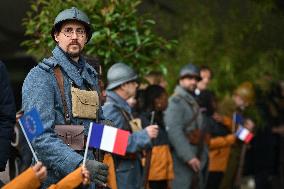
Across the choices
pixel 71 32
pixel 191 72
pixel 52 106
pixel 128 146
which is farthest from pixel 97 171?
pixel 191 72

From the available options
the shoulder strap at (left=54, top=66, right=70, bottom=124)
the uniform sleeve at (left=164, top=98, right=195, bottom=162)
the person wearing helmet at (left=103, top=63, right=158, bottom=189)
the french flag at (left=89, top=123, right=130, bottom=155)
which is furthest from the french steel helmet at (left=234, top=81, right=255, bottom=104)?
the shoulder strap at (left=54, top=66, right=70, bottom=124)

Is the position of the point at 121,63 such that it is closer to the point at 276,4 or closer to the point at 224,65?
the point at 276,4

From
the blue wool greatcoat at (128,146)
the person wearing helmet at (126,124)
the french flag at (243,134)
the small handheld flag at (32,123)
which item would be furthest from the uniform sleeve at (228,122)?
the small handheld flag at (32,123)

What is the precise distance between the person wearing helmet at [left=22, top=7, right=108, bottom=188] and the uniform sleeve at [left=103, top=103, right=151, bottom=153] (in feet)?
7.35

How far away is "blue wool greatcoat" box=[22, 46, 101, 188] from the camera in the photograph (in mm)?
7117

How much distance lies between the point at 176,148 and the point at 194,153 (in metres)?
0.29

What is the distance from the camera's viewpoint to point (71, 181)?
6.74 metres

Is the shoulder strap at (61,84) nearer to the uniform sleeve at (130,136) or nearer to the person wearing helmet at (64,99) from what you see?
the person wearing helmet at (64,99)

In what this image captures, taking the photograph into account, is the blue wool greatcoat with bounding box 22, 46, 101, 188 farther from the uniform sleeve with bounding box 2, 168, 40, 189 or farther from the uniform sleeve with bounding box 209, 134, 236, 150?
the uniform sleeve with bounding box 209, 134, 236, 150

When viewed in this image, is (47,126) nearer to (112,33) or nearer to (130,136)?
(130,136)

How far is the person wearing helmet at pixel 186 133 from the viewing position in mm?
12531

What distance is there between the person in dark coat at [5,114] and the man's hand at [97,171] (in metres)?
0.55

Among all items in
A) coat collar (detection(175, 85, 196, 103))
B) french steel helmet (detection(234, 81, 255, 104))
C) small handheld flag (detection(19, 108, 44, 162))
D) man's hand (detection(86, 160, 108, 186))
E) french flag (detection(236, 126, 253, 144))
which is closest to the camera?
small handheld flag (detection(19, 108, 44, 162))

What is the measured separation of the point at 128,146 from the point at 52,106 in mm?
2743
